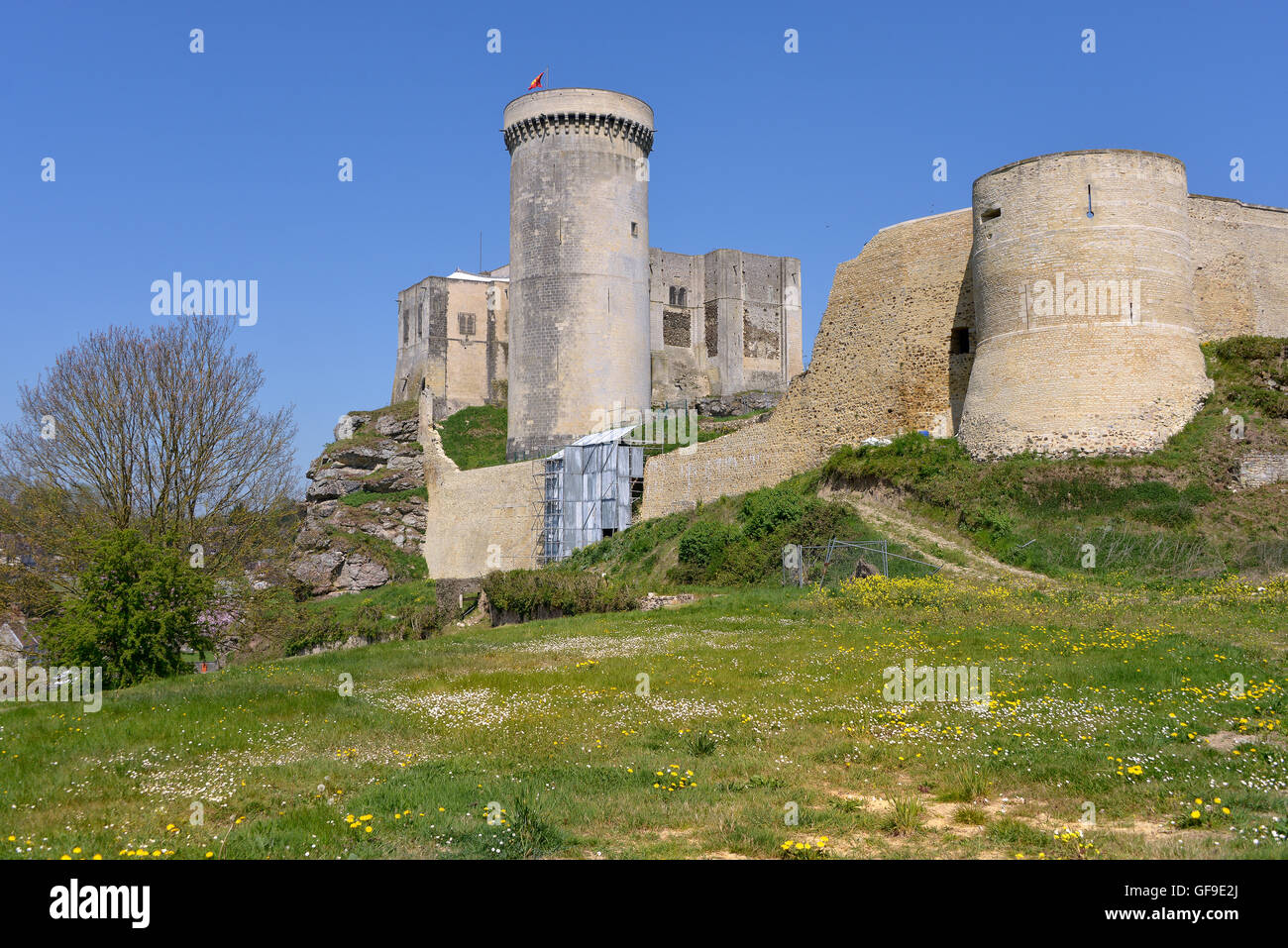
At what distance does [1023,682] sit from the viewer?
10555 millimetres

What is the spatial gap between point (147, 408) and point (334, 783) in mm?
18675

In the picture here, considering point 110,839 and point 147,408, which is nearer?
point 110,839

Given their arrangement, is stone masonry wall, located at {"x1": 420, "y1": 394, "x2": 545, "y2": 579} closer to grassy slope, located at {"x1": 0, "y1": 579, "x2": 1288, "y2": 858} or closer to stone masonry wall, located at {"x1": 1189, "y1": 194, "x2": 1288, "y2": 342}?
stone masonry wall, located at {"x1": 1189, "y1": 194, "x2": 1288, "y2": 342}

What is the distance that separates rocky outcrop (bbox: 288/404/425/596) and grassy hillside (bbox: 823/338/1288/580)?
79.7ft

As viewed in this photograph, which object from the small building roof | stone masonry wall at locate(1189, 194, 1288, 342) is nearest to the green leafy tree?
the small building roof

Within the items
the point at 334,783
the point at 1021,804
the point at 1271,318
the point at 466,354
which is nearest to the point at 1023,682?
the point at 1021,804

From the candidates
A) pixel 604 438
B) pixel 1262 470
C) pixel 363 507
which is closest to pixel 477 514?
pixel 363 507

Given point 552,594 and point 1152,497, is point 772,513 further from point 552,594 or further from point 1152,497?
point 1152,497

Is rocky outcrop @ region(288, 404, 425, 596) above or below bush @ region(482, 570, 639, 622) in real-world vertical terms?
above

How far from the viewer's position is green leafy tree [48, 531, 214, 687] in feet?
47.6

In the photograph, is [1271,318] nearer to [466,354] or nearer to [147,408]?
[147,408]

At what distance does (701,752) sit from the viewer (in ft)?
28.0

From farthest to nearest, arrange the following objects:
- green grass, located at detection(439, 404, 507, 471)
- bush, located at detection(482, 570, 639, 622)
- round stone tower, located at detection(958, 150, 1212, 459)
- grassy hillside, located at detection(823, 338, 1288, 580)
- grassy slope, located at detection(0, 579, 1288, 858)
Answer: green grass, located at detection(439, 404, 507, 471), bush, located at detection(482, 570, 639, 622), round stone tower, located at detection(958, 150, 1212, 459), grassy hillside, located at detection(823, 338, 1288, 580), grassy slope, located at detection(0, 579, 1288, 858)

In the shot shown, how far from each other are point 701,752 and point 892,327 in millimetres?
20364
